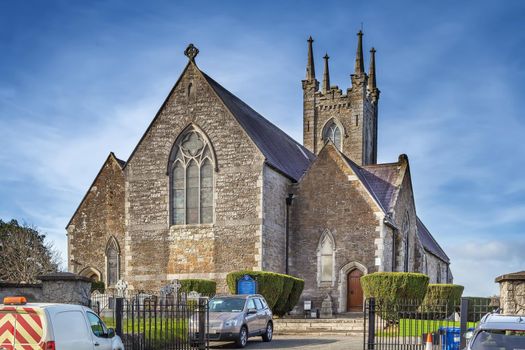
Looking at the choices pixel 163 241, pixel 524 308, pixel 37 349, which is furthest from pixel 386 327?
pixel 163 241

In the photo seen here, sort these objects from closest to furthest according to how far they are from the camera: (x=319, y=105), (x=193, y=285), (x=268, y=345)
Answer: (x=268, y=345) < (x=193, y=285) < (x=319, y=105)

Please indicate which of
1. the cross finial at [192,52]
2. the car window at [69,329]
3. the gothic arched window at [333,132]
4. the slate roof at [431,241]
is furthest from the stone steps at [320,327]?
the gothic arched window at [333,132]

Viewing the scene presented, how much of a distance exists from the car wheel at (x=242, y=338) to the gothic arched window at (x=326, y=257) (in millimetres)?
14902

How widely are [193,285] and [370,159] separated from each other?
1242 inches

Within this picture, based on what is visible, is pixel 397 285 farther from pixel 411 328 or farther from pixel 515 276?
pixel 515 276

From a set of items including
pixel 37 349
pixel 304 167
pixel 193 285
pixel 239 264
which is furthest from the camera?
pixel 304 167

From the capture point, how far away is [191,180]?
35875 millimetres

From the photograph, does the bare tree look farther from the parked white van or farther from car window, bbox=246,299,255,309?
the parked white van

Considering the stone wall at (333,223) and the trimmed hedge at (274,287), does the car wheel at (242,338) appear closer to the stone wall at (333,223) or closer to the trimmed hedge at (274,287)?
the trimmed hedge at (274,287)

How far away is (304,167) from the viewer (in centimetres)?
4259

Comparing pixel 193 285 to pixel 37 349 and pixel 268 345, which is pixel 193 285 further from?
pixel 37 349

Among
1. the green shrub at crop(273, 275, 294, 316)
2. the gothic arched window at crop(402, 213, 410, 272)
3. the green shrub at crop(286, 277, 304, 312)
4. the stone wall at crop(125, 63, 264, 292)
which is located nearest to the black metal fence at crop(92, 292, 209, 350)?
the green shrub at crop(273, 275, 294, 316)

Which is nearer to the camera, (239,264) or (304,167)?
(239,264)

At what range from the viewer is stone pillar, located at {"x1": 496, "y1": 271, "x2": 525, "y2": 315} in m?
15.4
